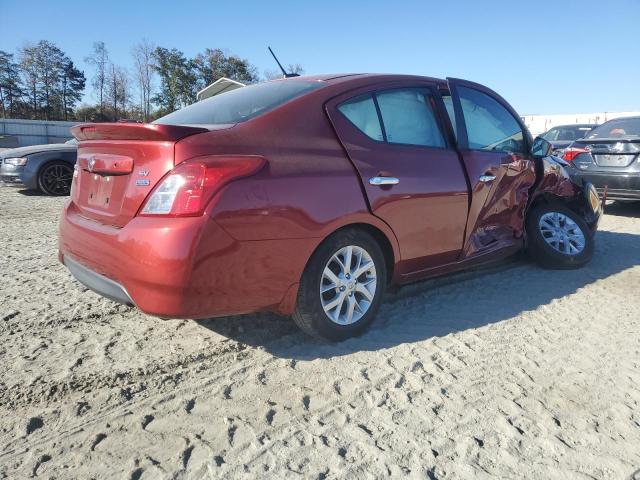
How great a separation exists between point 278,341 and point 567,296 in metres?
2.49

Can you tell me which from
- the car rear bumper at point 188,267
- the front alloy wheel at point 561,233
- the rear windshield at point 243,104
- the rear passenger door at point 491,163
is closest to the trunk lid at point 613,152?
the front alloy wheel at point 561,233

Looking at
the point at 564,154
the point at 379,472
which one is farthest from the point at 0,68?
the point at 379,472

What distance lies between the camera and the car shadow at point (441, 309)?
2971mm

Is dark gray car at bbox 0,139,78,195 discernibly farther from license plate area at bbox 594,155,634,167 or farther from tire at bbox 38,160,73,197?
license plate area at bbox 594,155,634,167

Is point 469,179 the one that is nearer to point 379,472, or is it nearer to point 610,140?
point 379,472

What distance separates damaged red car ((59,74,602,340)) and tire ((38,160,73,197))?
7.20 metres

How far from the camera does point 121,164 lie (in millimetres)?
2578

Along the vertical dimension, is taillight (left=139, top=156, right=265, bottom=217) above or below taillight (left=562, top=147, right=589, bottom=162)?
below

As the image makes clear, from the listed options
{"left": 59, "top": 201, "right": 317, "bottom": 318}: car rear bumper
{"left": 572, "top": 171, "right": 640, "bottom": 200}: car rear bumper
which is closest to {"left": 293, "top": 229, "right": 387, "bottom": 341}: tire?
{"left": 59, "top": 201, "right": 317, "bottom": 318}: car rear bumper

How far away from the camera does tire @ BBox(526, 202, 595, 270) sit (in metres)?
4.62

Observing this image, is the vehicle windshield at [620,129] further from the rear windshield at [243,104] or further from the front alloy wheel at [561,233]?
the rear windshield at [243,104]

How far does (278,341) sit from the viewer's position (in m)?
2.98

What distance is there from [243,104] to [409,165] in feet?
3.69

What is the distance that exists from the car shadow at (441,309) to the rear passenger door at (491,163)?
38cm
